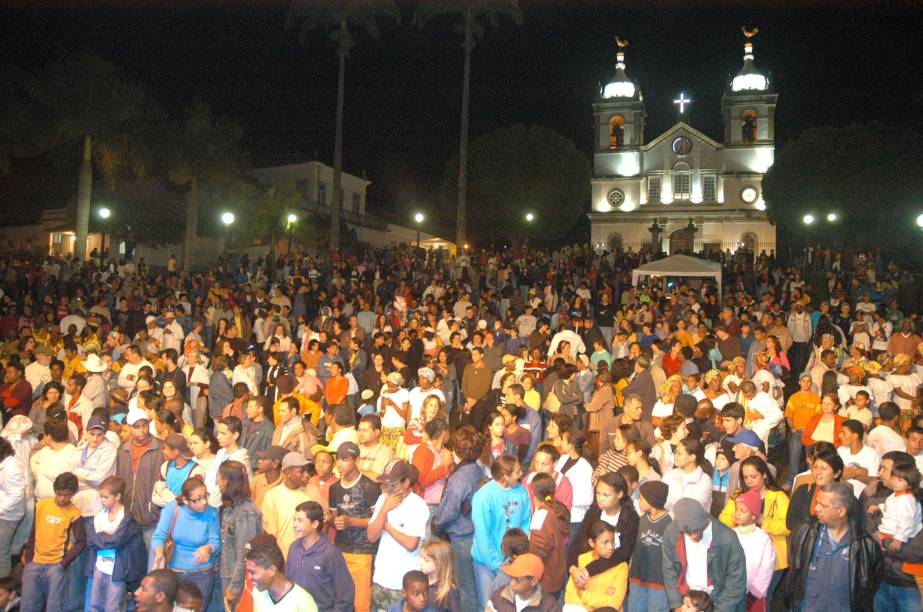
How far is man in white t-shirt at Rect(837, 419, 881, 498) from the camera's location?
22.8 feet

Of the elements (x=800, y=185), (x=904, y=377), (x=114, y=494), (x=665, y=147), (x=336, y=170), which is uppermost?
(x=665, y=147)

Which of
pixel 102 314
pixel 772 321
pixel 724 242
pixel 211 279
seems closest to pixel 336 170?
pixel 211 279

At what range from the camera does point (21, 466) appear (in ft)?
22.2

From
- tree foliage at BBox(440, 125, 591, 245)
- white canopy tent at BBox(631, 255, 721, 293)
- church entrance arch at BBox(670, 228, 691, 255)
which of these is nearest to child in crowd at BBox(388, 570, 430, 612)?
white canopy tent at BBox(631, 255, 721, 293)

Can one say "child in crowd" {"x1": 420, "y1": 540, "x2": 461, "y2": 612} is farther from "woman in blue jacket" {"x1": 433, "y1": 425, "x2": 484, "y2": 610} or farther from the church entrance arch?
the church entrance arch

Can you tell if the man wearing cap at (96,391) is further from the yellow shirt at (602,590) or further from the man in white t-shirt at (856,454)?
the man in white t-shirt at (856,454)

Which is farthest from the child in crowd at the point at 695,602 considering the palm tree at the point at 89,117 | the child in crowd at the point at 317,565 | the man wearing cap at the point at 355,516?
the palm tree at the point at 89,117

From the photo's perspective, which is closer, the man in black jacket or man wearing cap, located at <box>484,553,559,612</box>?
man wearing cap, located at <box>484,553,559,612</box>

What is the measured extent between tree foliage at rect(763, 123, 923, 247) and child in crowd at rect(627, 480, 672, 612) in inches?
1634

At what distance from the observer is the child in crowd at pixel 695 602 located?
461cm

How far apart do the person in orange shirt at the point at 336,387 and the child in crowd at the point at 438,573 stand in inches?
234

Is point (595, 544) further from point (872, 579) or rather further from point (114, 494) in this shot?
point (114, 494)

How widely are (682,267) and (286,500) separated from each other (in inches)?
631

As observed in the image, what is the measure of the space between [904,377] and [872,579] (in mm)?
5741
